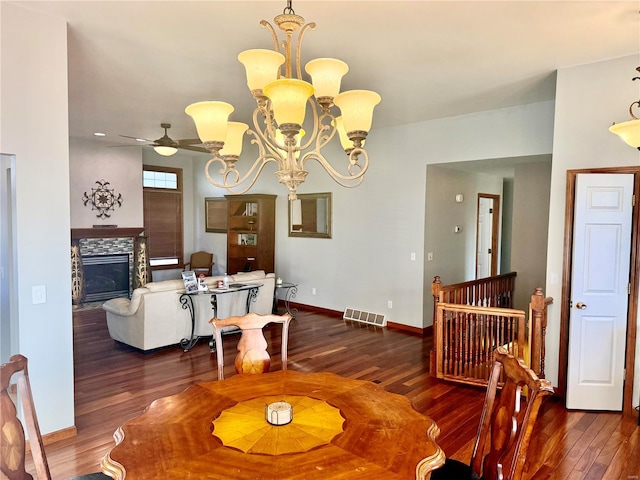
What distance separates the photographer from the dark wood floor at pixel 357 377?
2787 millimetres

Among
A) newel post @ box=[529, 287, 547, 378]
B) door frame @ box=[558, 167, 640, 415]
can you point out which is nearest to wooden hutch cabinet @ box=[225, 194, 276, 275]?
newel post @ box=[529, 287, 547, 378]

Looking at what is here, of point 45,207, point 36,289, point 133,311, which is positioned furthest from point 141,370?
point 45,207

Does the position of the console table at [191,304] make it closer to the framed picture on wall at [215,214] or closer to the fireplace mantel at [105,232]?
the fireplace mantel at [105,232]

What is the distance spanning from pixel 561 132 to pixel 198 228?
7528 millimetres

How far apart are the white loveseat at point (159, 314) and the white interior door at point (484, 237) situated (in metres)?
4.89

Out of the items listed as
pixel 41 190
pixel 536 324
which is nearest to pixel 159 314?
pixel 41 190

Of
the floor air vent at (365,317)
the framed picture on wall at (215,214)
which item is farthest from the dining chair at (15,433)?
the framed picture on wall at (215,214)

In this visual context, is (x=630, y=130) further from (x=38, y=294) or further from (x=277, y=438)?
(x=38, y=294)

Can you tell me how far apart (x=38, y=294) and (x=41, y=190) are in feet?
2.28

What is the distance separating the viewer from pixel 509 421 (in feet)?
5.39

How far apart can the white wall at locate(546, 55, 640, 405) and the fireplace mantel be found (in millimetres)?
6907

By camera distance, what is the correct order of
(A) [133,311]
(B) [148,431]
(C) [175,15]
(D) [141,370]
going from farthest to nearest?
(A) [133,311], (D) [141,370], (C) [175,15], (B) [148,431]

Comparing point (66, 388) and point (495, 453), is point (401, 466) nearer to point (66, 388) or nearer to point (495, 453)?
point (495, 453)

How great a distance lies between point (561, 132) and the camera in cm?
382
